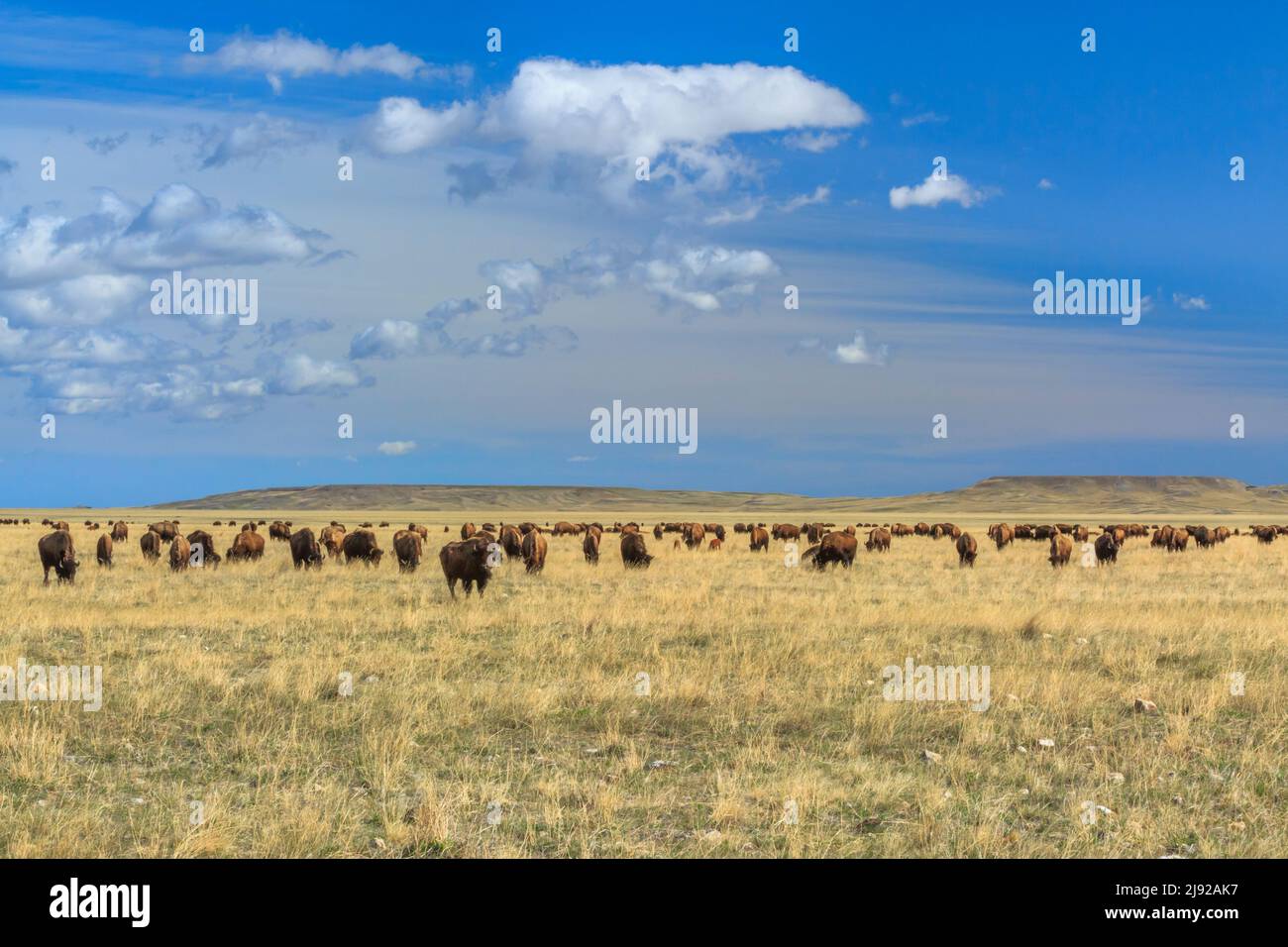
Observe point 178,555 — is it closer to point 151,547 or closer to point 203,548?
point 203,548

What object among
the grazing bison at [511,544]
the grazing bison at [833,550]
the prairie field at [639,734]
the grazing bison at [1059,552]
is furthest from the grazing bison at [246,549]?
the grazing bison at [1059,552]

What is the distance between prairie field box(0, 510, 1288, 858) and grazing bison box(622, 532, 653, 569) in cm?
1270

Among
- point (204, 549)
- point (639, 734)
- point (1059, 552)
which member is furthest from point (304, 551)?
point (1059, 552)

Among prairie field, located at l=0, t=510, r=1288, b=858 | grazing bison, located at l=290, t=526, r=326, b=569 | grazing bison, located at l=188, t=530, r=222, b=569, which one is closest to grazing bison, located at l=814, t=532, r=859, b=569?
prairie field, located at l=0, t=510, r=1288, b=858

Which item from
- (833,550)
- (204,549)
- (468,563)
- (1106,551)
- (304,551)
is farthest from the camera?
(1106,551)

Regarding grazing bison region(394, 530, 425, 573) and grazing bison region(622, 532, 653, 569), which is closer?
grazing bison region(394, 530, 425, 573)

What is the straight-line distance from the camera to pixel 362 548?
33.2 metres

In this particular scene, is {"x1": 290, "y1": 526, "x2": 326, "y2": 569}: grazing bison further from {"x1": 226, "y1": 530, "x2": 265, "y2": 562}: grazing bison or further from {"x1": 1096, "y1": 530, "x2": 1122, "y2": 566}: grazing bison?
{"x1": 1096, "y1": 530, "x2": 1122, "y2": 566}: grazing bison

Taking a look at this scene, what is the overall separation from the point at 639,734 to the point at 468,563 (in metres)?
12.1

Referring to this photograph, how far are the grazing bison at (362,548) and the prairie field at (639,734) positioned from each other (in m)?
12.5

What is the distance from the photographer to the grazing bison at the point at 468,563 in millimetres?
21875

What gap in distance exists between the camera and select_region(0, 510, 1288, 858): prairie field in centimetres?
725
